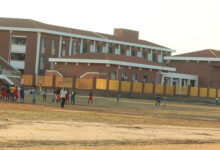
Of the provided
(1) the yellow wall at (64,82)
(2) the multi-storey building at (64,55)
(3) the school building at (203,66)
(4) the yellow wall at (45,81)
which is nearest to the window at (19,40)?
(2) the multi-storey building at (64,55)

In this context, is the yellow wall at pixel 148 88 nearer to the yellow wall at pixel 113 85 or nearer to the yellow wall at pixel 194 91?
the yellow wall at pixel 113 85

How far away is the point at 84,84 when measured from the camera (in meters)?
69.4

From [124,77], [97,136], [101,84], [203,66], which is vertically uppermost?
[203,66]

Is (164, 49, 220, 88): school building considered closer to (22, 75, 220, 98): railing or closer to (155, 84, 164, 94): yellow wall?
(22, 75, 220, 98): railing

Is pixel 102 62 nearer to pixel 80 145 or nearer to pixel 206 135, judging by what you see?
pixel 206 135

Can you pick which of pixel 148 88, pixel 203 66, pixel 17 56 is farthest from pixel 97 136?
pixel 203 66

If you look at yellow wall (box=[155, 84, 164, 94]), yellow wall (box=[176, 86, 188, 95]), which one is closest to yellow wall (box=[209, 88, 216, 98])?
yellow wall (box=[176, 86, 188, 95])

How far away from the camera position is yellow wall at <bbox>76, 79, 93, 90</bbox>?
2715 inches

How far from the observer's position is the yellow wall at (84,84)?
68956mm

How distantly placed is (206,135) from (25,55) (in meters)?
52.9

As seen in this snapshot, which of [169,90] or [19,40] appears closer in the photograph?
[169,90]

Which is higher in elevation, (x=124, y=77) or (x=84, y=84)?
(x=124, y=77)

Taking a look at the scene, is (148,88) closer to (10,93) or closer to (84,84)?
(84,84)

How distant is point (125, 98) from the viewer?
67.5 meters
